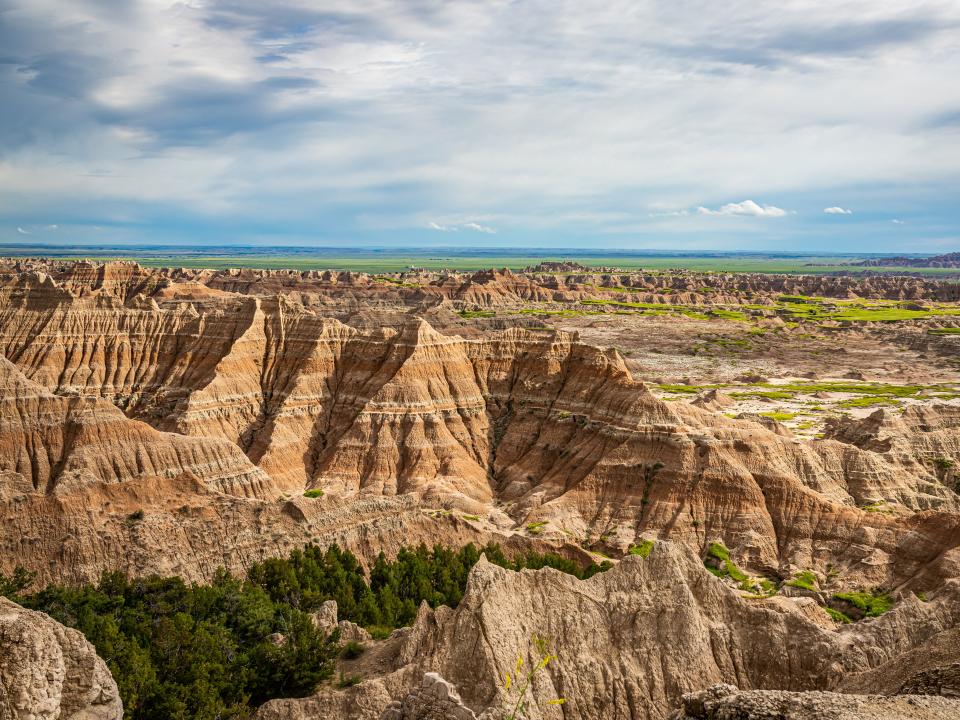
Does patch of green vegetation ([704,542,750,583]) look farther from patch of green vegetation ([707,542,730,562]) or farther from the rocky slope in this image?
the rocky slope

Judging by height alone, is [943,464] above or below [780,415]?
above

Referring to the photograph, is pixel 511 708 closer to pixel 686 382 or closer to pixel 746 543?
pixel 746 543

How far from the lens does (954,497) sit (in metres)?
62.9

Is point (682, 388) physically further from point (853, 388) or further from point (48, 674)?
point (48, 674)

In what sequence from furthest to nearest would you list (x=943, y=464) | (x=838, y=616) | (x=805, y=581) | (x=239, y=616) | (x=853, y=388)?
(x=853, y=388) < (x=943, y=464) < (x=805, y=581) < (x=838, y=616) < (x=239, y=616)

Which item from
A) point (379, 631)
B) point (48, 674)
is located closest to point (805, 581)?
point (379, 631)

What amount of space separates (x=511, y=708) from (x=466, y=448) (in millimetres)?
47591

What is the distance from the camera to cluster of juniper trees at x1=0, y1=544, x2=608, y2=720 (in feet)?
90.9

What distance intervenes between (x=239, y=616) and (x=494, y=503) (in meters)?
31.3

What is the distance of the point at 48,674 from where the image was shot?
18.0 metres

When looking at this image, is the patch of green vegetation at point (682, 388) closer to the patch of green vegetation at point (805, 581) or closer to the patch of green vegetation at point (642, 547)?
the patch of green vegetation at point (642, 547)

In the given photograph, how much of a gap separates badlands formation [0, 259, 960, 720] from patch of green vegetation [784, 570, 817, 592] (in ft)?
0.57

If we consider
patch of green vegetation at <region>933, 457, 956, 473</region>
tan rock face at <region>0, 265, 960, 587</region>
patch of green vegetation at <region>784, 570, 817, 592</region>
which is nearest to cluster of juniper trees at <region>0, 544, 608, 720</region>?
tan rock face at <region>0, 265, 960, 587</region>

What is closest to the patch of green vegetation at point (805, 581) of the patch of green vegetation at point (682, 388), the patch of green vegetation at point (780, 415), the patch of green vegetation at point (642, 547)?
the patch of green vegetation at point (642, 547)
